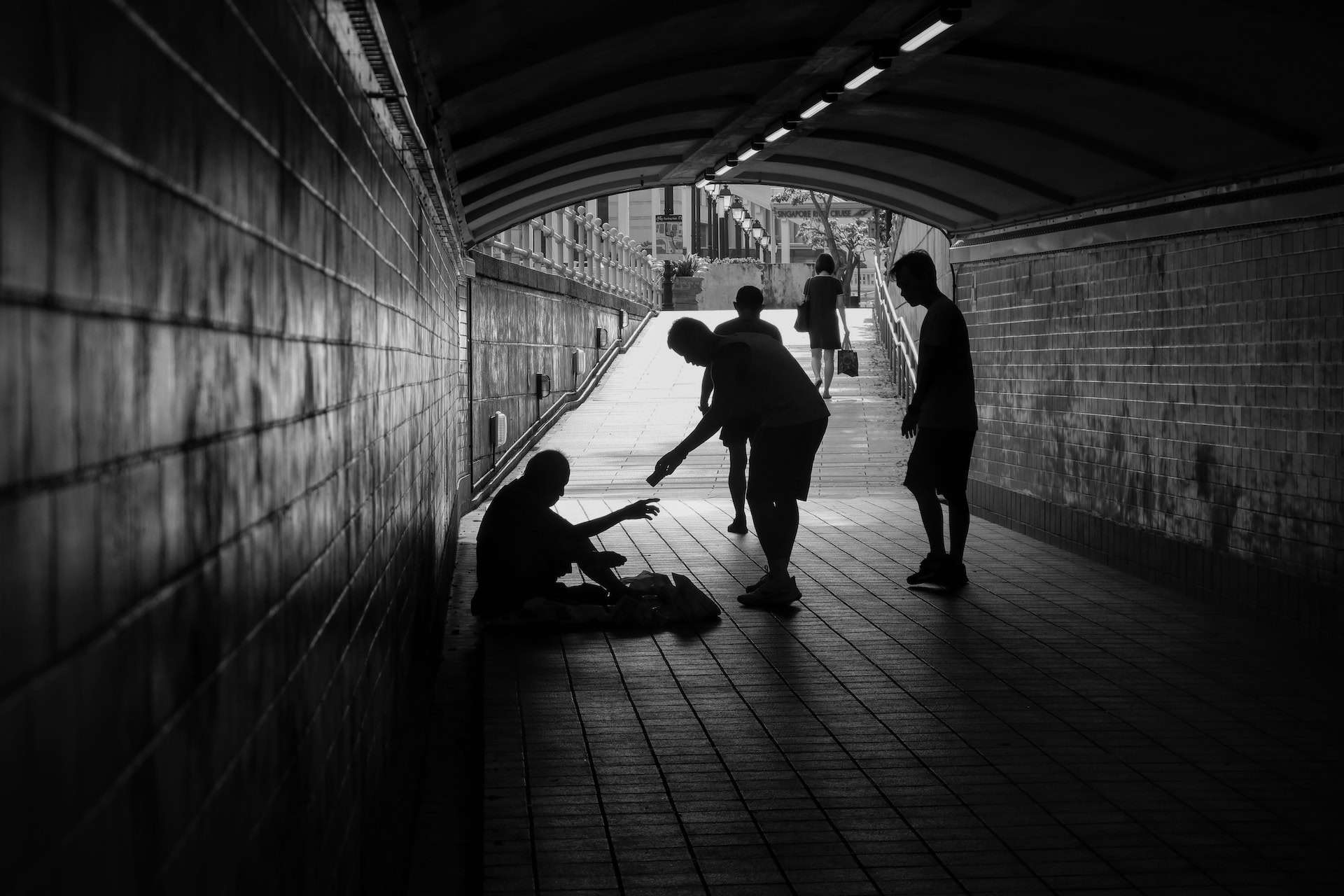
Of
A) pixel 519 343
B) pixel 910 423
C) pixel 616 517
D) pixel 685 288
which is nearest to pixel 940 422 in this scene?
pixel 910 423

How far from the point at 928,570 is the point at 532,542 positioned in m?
2.53

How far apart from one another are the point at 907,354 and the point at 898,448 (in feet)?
10.2

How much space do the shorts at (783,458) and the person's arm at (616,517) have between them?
0.81m

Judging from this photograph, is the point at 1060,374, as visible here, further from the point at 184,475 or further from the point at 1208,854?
the point at 184,475

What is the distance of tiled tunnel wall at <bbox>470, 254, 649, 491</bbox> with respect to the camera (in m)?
14.3

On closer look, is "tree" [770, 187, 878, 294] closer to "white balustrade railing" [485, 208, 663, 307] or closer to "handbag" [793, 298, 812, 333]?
"white balustrade railing" [485, 208, 663, 307]

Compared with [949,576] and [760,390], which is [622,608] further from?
[949,576]

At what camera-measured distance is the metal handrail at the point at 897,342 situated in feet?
66.9

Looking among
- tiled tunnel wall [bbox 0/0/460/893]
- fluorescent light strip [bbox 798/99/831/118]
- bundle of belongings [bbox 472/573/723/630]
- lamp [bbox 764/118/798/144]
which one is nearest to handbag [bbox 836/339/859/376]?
lamp [bbox 764/118/798/144]

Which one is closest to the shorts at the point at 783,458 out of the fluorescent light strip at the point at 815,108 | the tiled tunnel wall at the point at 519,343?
the fluorescent light strip at the point at 815,108

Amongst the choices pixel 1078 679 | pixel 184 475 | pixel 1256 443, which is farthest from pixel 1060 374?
pixel 184 475

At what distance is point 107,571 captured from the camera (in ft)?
4.45

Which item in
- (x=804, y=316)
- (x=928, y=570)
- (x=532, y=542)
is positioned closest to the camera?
(x=532, y=542)

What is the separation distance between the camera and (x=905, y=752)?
5266 millimetres
